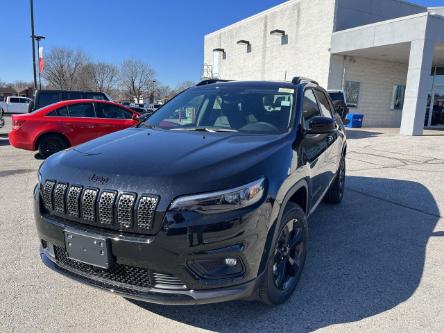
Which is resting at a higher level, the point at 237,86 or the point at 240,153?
the point at 237,86

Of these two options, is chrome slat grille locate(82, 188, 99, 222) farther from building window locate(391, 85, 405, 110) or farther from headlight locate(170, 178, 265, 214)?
building window locate(391, 85, 405, 110)

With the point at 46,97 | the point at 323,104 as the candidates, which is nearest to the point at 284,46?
the point at 46,97

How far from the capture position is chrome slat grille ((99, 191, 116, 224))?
7.26ft

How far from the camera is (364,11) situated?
2020cm

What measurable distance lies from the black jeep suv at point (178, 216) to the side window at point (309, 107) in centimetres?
54

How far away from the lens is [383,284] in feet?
10.3

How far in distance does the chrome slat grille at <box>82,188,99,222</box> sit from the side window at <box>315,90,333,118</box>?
9.52 feet

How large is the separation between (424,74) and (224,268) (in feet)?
57.7

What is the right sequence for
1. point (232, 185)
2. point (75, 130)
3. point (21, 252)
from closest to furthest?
1. point (232, 185)
2. point (21, 252)
3. point (75, 130)

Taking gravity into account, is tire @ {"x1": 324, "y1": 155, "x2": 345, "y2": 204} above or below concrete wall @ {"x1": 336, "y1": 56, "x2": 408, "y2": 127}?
below

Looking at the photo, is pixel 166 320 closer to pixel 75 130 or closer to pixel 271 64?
pixel 75 130

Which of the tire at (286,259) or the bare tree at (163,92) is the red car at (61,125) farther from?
the bare tree at (163,92)

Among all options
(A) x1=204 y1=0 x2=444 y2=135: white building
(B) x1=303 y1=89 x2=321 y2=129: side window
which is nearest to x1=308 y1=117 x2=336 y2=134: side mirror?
(B) x1=303 y1=89 x2=321 y2=129: side window

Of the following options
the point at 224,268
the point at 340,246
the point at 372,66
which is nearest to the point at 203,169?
the point at 224,268
